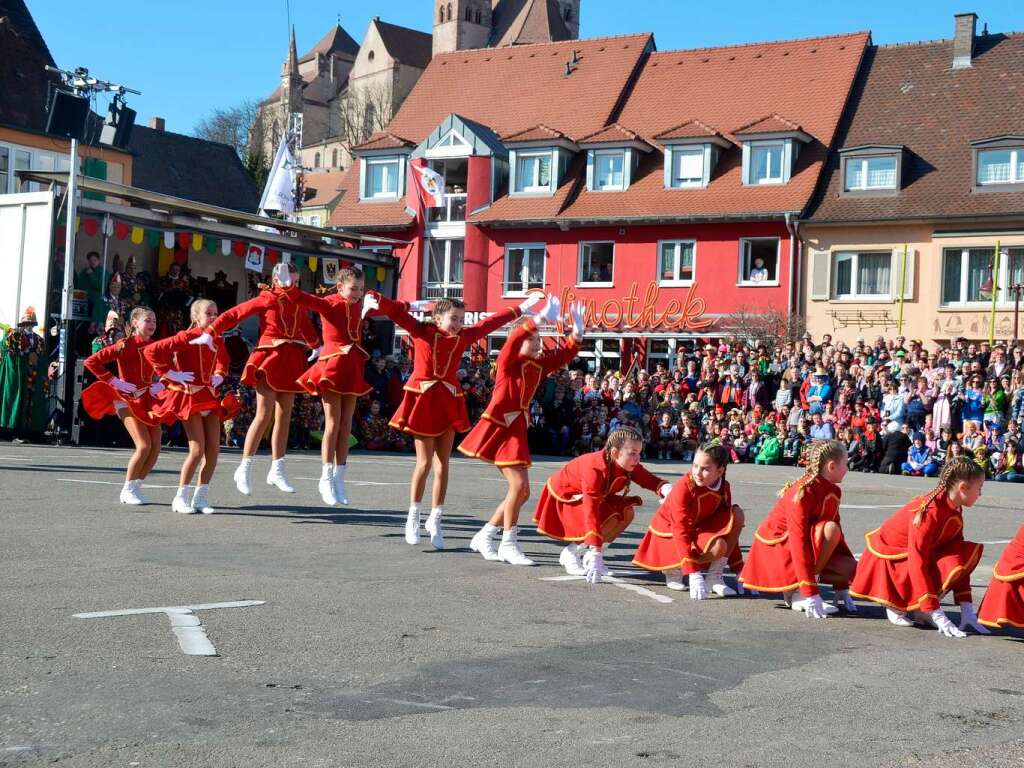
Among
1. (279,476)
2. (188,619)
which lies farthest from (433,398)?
(188,619)

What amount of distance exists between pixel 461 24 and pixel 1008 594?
4265 inches

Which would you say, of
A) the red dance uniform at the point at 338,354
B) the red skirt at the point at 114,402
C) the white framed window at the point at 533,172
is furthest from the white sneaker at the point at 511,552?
the white framed window at the point at 533,172

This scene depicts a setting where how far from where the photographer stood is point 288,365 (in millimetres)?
12688

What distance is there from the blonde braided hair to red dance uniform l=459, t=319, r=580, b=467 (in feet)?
10.3

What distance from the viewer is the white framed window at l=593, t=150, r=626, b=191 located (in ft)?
144

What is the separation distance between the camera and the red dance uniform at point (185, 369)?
1192 cm

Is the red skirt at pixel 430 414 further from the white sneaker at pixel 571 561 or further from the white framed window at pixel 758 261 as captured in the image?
the white framed window at pixel 758 261

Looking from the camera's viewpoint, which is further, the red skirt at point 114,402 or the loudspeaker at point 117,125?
the loudspeaker at point 117,125

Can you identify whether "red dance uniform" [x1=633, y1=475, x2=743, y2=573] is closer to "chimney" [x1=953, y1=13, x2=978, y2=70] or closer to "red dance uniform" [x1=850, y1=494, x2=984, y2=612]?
"red dance uniform" [x1=850, y1=494, x2=984, y2=612]

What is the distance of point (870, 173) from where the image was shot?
131 ft

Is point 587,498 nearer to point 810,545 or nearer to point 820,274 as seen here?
point 810,545

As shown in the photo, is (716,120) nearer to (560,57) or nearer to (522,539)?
(560,57)

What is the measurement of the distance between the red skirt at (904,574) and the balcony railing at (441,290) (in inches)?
1532

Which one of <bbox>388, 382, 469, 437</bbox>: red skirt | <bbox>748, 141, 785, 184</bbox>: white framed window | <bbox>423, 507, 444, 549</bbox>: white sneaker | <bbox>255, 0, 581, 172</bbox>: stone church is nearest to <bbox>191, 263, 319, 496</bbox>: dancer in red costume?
<bbox>388, 382, 469, 437</bbox>: red skirt
